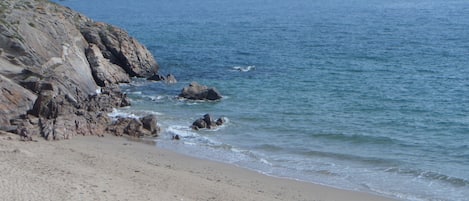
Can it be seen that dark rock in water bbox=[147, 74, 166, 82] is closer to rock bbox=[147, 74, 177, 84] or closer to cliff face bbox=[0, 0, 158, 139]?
rock bbox=[147, 74, 177, 84]

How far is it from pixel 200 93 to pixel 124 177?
1970 centimetres

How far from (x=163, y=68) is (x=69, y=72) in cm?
Answer: 1550

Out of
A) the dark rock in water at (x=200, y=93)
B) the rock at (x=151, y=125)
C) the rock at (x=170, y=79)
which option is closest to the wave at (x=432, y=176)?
the rock at (x=151, y=125)

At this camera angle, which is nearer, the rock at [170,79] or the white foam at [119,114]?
the white foam at [119,114]

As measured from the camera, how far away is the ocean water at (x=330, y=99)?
32750mm

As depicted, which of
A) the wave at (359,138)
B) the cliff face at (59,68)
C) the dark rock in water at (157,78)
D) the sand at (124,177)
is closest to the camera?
the sand at (124,177)

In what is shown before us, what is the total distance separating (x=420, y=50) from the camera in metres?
66.4

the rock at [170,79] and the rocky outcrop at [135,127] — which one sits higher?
the rock at [170,79]

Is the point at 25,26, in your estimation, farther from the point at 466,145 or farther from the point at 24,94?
the point at 466,145

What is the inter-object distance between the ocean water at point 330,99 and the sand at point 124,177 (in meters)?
1.60

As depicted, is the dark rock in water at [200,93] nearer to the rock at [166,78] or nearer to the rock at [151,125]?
the rock at [166,78]

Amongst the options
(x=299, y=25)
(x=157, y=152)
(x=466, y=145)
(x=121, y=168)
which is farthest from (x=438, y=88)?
(x=299, y=25)

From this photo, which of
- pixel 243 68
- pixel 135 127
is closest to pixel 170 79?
pixel 243 68

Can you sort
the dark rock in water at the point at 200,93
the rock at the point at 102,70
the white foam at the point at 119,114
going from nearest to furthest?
the white foam at the point at 119,114
the dark rock in water at the point at 200,93
the rock at the point at 102,70
